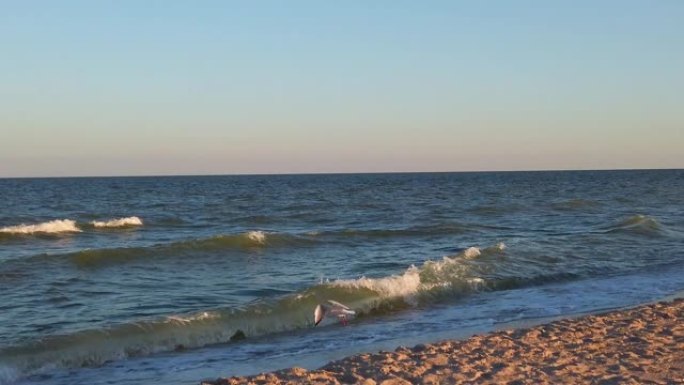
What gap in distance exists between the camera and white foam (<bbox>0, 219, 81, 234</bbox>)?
27739 millimetres

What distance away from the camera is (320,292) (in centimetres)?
1366

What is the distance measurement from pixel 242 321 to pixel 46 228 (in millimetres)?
19118

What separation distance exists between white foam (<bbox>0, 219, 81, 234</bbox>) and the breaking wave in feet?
56.5

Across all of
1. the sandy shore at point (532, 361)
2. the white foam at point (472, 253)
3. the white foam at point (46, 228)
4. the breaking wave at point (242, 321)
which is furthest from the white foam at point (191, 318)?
the white foam at point (46, 228)

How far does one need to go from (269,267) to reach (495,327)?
7.76 meters

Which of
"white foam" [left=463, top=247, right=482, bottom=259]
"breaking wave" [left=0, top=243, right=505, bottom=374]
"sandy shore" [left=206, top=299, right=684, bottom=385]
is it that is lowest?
"breaking wave" [left=0, top=243, right=505, bottom=374]

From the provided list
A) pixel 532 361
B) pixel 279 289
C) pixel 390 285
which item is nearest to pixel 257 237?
pixel 279 289

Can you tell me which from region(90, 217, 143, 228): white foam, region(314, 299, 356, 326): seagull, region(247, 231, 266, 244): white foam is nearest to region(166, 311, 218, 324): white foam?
region(314, 299, 356, 326): seagull

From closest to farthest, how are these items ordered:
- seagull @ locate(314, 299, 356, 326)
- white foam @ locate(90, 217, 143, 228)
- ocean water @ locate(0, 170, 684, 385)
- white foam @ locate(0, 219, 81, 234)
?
ocean water @ locate(0, 170, 684, 385) < seagull @ locate(314, 299, 356, 326) < white foam @ locate(0, 219, 81, 234) < white foam @ locate(90, 217, 143, 228)

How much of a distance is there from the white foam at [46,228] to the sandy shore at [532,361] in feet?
71.7

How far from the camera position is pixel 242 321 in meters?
11.7

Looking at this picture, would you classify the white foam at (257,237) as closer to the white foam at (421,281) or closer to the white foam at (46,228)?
the white foam at (421,281)

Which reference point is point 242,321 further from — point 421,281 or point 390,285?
point 421,281

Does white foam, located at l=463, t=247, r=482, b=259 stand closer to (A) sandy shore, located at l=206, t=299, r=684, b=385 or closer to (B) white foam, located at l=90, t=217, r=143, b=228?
(A) sandy shore, located at l=206, t=299, r=684, b=385
